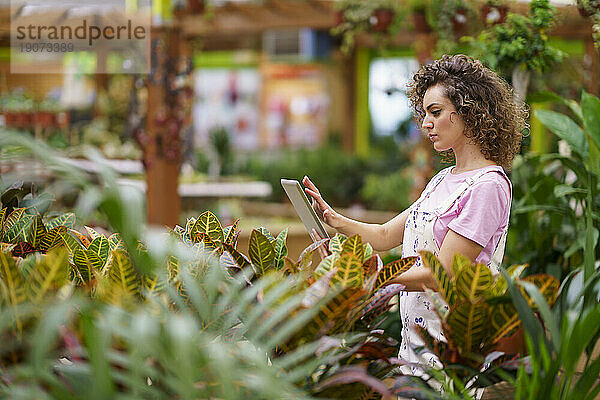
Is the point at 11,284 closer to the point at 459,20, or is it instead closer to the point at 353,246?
the point at 353,246

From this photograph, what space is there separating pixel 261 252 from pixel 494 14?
2.79 metres

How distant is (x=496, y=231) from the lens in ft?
6.86

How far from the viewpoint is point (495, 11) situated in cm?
417

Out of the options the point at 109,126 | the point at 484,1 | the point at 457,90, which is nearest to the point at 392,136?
the point at 109,126

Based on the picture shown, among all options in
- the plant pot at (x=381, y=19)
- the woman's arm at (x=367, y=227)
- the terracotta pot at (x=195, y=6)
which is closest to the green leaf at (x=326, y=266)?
the woman's arm at (x=367, y=227)

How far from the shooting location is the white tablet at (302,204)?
2.03m

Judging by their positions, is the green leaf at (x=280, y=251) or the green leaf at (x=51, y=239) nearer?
the green leaf at (x=280, y=251)

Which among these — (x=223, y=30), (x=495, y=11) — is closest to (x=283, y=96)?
(x=223, y=30)

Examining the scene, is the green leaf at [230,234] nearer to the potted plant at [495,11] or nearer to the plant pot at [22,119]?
the potted plant at [495,11]

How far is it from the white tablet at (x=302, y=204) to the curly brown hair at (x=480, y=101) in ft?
1.62

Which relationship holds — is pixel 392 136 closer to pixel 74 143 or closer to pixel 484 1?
pixel 74 143

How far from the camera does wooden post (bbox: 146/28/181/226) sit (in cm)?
588

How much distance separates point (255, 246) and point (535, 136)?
8.39 m

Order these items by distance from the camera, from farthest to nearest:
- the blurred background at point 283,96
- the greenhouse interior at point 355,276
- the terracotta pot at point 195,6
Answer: the terracotta pot at point 195,6
the blurred background at point 283,96
the greenhouse interior at point 355,276
